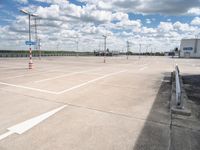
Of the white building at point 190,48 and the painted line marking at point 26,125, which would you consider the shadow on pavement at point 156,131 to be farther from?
the white building at point 190,48

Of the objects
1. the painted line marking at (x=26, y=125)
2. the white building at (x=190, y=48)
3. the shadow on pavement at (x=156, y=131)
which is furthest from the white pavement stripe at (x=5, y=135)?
the white building at (x=190, y=48)

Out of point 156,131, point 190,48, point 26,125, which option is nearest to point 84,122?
point 26,125

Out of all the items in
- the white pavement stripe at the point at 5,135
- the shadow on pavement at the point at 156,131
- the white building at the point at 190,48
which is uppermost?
the white building at the point at 190,48

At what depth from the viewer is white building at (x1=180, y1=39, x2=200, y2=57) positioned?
2751 inches

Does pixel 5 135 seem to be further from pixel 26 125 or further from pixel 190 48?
pixel 190 48

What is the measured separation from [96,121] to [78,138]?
35.1 inches

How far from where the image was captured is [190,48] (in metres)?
71.0

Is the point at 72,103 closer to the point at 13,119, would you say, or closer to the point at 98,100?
the point at 98,100

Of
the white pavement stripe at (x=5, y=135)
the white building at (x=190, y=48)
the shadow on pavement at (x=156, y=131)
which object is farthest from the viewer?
the white building at (x=190, y=48)

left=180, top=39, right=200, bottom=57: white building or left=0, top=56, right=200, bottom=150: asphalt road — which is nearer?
left=0, top=56, right=200, bottom=150: asphalt road

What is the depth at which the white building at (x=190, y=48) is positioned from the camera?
229ft

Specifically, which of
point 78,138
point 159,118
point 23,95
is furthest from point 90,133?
point 23,95

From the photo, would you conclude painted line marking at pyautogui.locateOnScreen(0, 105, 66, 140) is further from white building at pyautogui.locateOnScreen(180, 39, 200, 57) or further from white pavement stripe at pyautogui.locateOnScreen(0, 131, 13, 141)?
white building at pyautogui.locateOnScreen(180, 39, 200, 57)

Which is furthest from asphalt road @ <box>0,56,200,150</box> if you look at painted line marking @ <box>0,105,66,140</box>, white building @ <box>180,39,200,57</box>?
white building @ <box>180,39,200,57</box>
